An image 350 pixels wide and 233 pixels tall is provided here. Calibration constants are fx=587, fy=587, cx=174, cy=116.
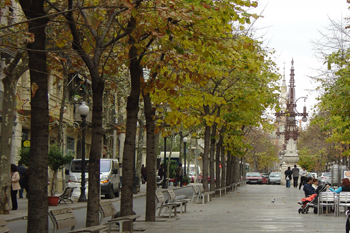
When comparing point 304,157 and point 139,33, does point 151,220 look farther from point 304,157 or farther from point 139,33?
point 304,157

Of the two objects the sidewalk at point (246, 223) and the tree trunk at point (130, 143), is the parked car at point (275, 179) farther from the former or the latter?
the tree trunk at point (130, 143)

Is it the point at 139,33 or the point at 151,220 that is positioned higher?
the point at 139,33

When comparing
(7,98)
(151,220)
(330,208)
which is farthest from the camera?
(330,208)

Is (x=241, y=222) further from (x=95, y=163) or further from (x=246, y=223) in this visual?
(x=95, y=163)

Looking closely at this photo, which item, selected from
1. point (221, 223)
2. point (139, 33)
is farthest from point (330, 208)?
point (139, 33)

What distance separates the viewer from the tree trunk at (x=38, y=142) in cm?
928

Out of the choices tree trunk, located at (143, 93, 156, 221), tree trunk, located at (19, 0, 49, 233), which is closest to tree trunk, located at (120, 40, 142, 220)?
tree trunk, located at (143, 93, 156, 221)

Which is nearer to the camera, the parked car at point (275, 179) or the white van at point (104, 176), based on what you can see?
the white van at point (104, 176)

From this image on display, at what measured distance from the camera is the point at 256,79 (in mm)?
29484

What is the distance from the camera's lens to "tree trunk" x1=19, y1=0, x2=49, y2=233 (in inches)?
365

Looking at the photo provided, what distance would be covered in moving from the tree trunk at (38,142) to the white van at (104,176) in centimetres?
1996

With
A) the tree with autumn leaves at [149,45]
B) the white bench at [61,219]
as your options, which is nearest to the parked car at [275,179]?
the tree with autumn leaves at [149,45]

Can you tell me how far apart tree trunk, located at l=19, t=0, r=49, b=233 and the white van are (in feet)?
65.5

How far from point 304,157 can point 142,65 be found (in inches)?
4005
